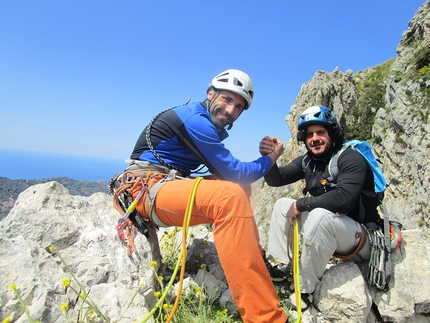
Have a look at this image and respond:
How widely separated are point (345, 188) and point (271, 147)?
168 centimetres

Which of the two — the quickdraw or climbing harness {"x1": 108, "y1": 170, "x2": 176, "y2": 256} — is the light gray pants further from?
climbing harness {"x1": 108, "y1": 170, "x2": 176, "y2": 256}

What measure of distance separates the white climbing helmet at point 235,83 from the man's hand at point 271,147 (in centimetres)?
91

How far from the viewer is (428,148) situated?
82.3ft

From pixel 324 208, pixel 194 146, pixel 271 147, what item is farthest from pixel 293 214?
pixel 194 146

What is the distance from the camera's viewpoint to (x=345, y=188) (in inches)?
172

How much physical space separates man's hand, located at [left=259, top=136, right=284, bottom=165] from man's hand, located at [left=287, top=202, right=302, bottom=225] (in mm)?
1042

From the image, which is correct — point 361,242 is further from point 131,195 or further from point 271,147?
point 131,195

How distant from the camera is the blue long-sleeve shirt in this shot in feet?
14.8

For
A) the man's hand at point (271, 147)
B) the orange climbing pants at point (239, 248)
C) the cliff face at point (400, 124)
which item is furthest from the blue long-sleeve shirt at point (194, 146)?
the cliff face at point (400, 124)

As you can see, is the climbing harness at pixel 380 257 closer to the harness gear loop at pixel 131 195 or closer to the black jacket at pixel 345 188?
the black jacket at pixel 345 188

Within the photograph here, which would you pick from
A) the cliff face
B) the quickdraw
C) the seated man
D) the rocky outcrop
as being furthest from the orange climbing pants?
the cliff face

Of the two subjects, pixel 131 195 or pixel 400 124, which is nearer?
pixel 131 195

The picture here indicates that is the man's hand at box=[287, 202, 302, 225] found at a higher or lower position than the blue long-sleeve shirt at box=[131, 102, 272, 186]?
lower

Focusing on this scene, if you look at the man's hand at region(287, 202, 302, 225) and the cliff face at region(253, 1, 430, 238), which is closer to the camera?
the man's hand at region(287, 202, 302, 225)
